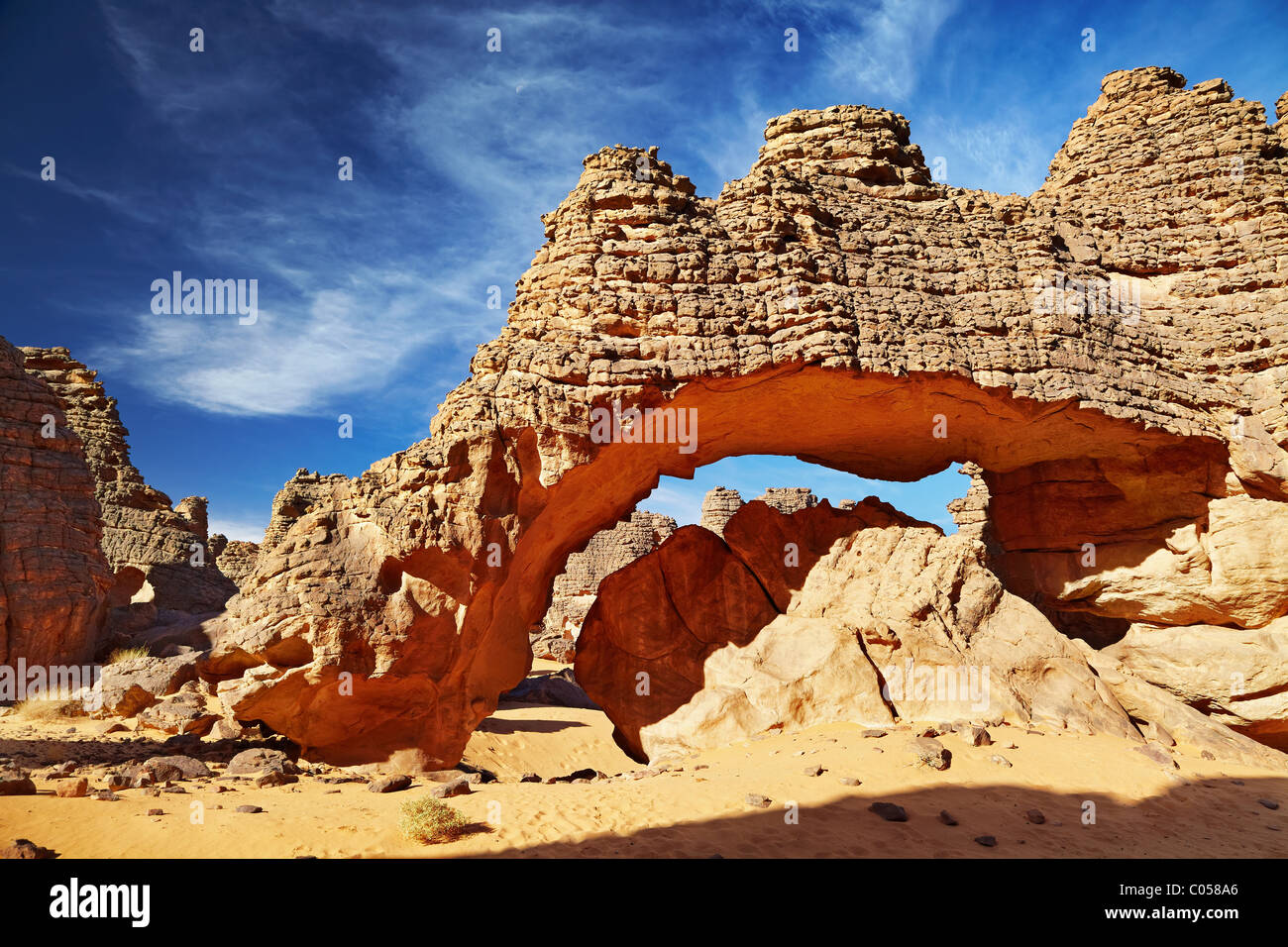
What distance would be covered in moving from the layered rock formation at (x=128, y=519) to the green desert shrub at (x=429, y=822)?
2028 cm

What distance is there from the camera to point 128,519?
23219mm

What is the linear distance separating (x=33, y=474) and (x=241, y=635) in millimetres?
9907

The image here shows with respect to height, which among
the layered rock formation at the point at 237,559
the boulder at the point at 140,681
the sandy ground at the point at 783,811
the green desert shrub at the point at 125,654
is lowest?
the sandy ground at the point at 783,811

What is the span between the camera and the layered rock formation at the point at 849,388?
37.6ft

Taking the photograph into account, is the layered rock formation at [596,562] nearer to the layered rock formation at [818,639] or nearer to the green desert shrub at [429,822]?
the layered rock formation at [818,639]

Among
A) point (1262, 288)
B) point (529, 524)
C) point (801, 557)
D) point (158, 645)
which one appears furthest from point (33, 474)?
point (1262, 288)

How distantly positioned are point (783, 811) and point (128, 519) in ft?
79.6

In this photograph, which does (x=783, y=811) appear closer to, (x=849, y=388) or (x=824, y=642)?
(x=824, y=642)

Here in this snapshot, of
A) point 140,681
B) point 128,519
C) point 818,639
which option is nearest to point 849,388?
point 818,639

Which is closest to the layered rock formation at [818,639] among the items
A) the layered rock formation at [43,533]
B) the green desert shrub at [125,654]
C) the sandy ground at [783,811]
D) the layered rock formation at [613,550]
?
the sandy ground at [783,811]

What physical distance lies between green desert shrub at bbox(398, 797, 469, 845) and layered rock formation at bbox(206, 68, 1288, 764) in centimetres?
414

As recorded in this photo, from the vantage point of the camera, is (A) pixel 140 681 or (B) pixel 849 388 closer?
(B) pixel 849 388

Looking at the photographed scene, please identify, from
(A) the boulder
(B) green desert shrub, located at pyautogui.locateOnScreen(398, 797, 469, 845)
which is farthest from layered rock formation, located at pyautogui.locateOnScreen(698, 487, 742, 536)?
(B) green desert shrub, located at pyautogui.locateOnScreen(398, 797, 469, 845)
